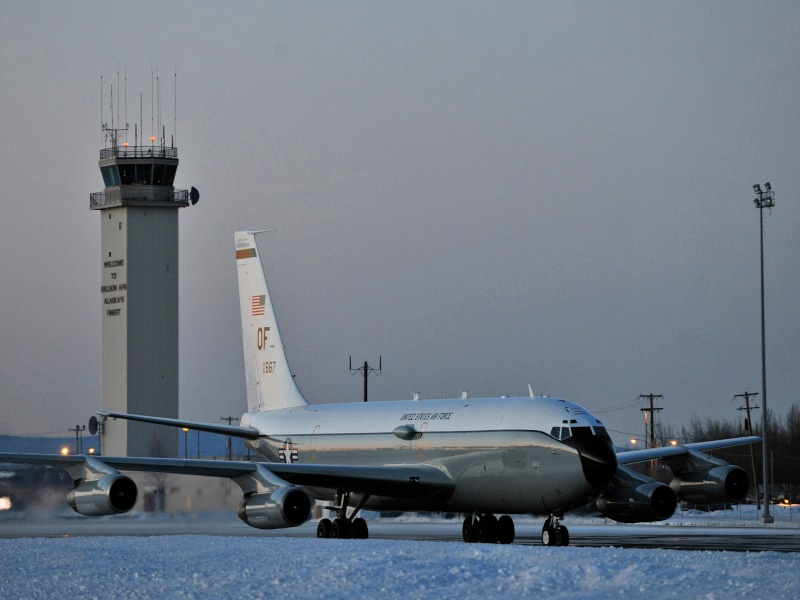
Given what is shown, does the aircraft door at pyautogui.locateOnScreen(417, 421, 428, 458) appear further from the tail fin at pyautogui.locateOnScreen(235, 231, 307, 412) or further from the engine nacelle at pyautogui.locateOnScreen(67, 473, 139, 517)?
the tail fin at pyautogui.locateOnScreen(235, 231, 307, 412)

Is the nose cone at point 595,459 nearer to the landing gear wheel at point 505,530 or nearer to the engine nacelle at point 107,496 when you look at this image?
the landing gear wheel at point 505,530

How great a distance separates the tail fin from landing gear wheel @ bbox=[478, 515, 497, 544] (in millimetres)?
11177

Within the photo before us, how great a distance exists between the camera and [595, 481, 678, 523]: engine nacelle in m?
38.2

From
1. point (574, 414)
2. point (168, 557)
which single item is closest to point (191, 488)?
point (574, 414)

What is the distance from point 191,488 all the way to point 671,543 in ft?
66.4

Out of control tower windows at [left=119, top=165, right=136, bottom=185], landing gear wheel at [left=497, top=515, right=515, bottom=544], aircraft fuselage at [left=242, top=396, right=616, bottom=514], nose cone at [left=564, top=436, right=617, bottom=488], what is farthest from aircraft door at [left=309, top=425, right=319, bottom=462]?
control tower windows at [left=119, top=165, right=136, bottom=185]

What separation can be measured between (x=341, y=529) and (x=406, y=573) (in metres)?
14.4

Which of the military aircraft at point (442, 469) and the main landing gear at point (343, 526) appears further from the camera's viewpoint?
the main landing gear at point (343, 526)

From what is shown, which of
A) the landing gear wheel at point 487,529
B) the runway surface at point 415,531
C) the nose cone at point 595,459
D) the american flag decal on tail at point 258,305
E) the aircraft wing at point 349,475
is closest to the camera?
the nose cone at point 595,459

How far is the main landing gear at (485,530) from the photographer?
40.5 meters

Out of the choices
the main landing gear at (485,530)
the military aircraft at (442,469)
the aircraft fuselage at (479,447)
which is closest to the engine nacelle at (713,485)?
the military aircraft at (442,469)

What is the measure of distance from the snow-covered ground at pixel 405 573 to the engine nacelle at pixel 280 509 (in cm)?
372

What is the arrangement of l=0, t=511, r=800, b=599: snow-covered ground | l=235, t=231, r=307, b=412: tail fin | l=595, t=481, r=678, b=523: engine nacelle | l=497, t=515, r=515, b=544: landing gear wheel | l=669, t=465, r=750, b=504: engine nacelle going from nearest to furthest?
l=0, t=511, r=800, b=599: snow-covered ground
l=595, t=481, r=678, b=523: engine nacelle
l=497, t=515, r=515, b=544: landing gear wheel
l=669, t=465, r=750, b=504: engine nacelle
l=235, t=231, r=307, b=412: tail fin

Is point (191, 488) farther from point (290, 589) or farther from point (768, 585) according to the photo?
point (768, 585)
